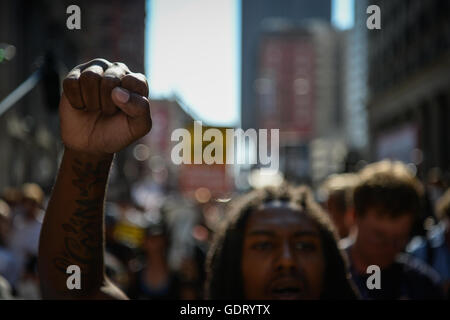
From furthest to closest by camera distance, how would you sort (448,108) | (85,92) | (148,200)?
(448,108)
(148,200)
(85,92)

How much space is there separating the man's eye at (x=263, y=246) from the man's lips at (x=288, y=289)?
18 cm

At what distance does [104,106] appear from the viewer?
5.63 feet

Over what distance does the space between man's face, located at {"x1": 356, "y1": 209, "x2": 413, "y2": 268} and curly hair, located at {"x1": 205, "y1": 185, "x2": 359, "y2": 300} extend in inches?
32.7

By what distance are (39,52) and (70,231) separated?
86.8 feet

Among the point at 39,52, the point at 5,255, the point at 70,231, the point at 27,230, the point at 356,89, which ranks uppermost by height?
the point at 356,89

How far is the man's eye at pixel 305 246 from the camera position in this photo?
255 cm

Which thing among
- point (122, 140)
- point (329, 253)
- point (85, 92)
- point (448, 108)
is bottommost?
point (329, 253)

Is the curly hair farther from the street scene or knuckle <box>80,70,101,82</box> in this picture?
knuckle <box>80,70,101,82</box>

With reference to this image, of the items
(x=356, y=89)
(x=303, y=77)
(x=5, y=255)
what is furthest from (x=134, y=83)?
(x=303, y=77)

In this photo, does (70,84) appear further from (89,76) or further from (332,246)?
(332,246)
